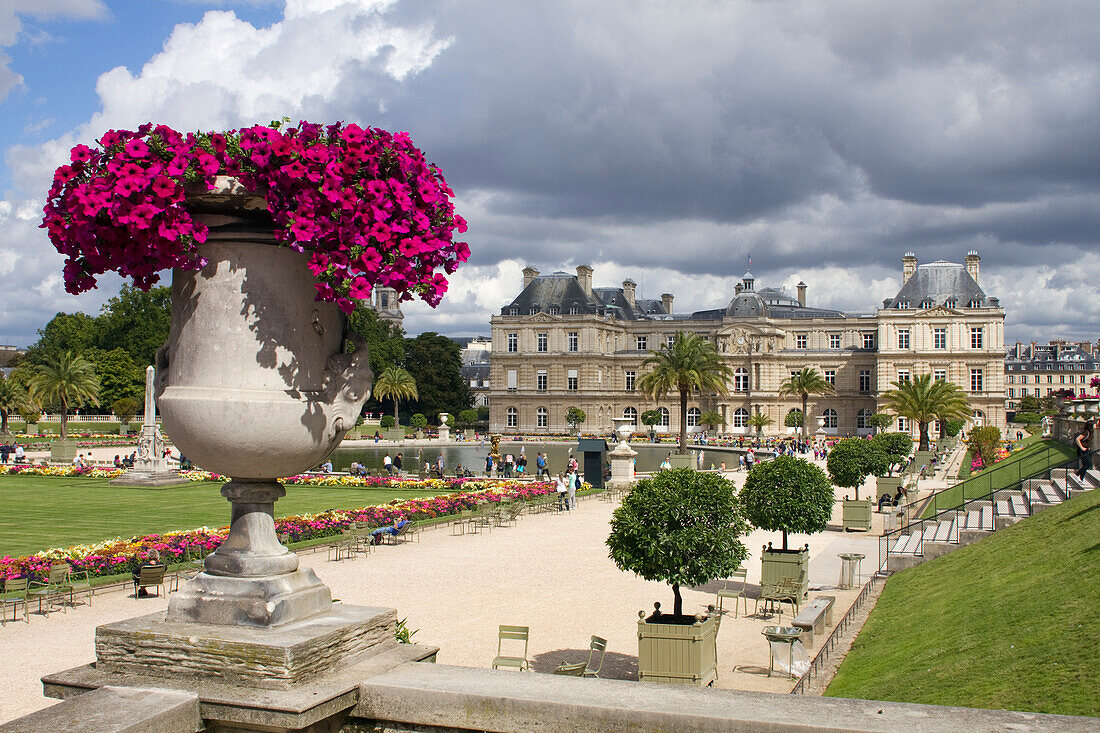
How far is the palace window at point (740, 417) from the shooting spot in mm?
81750

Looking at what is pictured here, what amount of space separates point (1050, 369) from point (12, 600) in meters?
142

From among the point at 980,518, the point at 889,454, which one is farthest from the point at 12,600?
the point at 889,454

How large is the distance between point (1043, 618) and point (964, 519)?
1020 centimetres

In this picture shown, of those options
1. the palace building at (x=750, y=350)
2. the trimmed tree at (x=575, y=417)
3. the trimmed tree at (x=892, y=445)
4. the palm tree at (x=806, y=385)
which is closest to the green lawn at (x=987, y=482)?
the trimmed tree at (x=892, y=445)

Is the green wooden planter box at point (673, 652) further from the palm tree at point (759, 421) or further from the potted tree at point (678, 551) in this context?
the palm tree at point (759, 421)

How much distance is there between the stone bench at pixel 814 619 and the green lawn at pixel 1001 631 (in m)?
0.50

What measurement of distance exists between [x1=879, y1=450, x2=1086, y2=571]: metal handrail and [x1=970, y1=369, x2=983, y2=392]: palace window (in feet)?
184

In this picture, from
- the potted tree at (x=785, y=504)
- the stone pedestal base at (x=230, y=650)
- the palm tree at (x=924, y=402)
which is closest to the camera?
the stone pedestal base at (x=230, y=650)

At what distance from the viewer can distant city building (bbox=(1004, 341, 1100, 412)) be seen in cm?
12744

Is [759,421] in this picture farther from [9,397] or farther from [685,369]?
[9,397]

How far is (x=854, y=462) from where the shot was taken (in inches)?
971

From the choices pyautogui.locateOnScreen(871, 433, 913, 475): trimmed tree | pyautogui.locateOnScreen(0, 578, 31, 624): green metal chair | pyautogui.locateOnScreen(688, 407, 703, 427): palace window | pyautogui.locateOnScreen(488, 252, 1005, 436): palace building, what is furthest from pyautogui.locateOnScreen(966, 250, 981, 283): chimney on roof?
pyautogui.locateOnScreen(0, 578, 31, 624): green metal chair

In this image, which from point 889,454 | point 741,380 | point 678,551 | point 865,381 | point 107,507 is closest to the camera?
point 678,551

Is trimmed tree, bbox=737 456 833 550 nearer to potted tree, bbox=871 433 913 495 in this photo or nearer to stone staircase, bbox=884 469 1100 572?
stone staircase, bbox=884 469 1100 572
